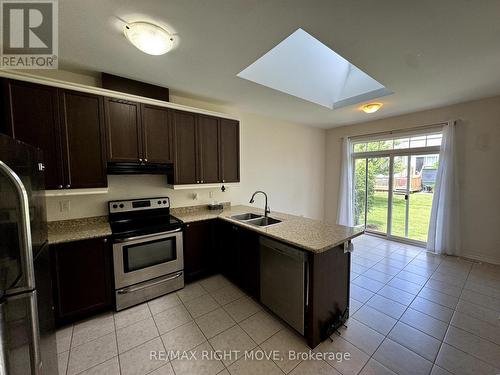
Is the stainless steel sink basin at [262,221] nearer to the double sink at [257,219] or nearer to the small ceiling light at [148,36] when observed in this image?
the double sink at [257,219]

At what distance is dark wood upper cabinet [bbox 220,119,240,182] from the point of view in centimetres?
312

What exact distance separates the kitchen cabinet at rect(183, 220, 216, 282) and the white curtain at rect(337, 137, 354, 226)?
3.46m

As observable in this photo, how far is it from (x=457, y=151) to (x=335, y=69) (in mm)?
2517

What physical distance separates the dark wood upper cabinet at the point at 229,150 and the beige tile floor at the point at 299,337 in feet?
5.17

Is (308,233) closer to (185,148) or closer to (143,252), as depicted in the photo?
(143,252)

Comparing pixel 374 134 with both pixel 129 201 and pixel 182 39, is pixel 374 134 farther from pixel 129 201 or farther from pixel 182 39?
pixel 129 201

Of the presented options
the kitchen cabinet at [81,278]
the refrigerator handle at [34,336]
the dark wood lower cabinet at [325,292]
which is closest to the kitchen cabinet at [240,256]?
the dark wood lower cabinet at [325,292]

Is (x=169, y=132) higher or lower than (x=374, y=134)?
lower

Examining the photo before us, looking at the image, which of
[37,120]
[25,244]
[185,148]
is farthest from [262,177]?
[25,244]

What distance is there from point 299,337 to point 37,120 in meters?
3.13

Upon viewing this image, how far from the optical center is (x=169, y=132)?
8.59ft

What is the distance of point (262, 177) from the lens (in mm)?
4051

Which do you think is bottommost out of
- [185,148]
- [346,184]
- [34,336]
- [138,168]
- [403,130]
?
[34,336]

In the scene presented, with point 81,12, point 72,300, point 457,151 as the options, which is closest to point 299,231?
point 72,300
